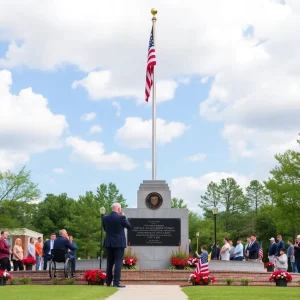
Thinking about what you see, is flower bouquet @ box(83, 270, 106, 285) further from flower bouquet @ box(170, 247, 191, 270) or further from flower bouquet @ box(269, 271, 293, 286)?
flower bouquet @ box(170, 247, 191, 270)

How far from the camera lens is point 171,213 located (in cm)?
2636

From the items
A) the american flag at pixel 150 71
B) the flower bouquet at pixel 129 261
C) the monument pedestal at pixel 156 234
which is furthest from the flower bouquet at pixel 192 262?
the american flag at pixel 150 71

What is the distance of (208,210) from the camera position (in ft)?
315

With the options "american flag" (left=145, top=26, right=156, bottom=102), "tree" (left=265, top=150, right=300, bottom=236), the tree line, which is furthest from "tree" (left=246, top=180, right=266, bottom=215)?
"american flag" (left=145, top=26, right=156, bottom=102)

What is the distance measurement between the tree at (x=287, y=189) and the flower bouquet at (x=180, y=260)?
2404cm

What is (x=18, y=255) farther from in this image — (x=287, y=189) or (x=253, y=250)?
(x=287, y=189)

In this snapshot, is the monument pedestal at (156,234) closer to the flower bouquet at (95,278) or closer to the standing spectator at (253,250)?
the standing spectator at (253,250)

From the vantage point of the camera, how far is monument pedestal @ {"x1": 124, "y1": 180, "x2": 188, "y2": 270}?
85.7ft

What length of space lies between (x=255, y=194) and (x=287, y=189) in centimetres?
4899

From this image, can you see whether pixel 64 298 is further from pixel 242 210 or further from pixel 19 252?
pixel 242 210

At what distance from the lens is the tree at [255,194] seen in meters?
97.4

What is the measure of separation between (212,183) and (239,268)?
71.3m

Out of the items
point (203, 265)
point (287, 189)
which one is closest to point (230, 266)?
point (203, 265)

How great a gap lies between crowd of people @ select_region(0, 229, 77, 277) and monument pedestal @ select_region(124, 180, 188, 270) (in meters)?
2.76
